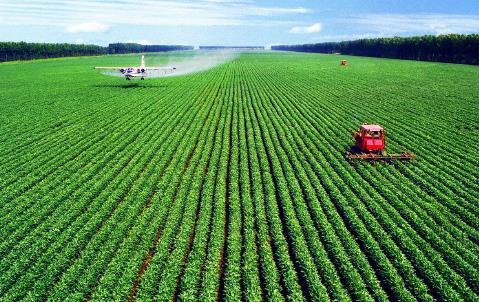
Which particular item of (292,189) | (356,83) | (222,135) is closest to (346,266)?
(292,189)

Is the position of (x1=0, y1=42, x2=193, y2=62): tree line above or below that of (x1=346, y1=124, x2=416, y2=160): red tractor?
above

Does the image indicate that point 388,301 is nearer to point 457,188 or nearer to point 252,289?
point 252,289

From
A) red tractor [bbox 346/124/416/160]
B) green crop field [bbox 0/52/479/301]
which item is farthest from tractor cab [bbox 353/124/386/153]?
green crop field [bbox 0/52/479/301]

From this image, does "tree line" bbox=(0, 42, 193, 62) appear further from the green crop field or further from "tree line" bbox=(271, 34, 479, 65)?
"tree line" bbox=(271, 34, 479, 65)

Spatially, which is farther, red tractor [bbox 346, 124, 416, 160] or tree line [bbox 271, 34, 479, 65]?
tree line [bbox 271, 34, 479, 65]

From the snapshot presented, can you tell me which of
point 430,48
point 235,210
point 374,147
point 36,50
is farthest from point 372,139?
point 36,50

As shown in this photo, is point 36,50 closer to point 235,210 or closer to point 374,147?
point 374,147

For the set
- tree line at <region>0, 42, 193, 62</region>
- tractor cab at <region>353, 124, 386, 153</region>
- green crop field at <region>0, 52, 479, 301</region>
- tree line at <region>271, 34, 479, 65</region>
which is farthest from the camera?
tree line at <region>0, 42, 193, 62</region>

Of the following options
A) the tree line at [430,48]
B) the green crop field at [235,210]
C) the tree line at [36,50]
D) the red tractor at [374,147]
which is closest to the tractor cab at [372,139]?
the red tractor at [374,147]

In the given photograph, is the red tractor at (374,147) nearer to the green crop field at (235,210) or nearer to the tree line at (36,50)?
the green crop field at (235,210)
